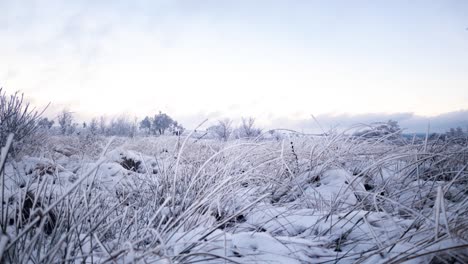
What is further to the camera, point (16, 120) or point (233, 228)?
point (16, 120)

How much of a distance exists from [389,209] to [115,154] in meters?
5.01

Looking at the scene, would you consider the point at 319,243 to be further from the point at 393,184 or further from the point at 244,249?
the point at 393,184

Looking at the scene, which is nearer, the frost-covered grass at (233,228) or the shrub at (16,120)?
the frost-covered grass at (233,228)

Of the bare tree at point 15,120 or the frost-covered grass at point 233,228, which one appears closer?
the frost-covered grass at point 233,228

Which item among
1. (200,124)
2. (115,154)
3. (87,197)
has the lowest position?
(115,154)

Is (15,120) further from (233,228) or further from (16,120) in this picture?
(233,228)

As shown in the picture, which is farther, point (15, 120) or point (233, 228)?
point (15, 120)

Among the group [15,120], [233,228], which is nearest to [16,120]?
[15,120]

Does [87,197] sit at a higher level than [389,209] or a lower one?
higher

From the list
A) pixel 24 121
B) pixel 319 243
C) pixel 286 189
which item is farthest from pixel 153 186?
pixel 24 121

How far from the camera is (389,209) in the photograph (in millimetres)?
1828

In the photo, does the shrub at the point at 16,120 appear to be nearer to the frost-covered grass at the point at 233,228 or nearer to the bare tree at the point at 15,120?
the bare tree at the point at 15,120

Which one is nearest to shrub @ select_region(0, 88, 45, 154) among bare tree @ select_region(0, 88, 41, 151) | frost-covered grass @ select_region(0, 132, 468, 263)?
bare tree @ select_region(0, 88, 41, 151)

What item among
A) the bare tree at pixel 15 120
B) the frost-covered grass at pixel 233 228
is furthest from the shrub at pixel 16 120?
the frost-covered grass at pixel 233 228
